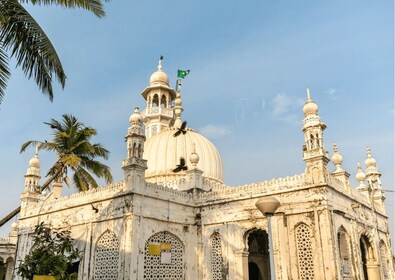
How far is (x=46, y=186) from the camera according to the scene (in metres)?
23.9

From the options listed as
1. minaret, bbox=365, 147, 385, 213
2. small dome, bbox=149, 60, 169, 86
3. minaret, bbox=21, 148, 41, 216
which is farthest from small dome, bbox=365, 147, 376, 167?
minaret, bbox=21, 148, 41, 216

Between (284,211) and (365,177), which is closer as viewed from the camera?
(284,211)

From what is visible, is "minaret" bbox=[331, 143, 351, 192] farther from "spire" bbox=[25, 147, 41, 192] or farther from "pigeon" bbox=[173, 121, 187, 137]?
"spire" bbox=[25, 147, 41, 192]

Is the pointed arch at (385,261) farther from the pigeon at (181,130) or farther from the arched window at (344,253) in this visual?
the pigeon at (181,130)

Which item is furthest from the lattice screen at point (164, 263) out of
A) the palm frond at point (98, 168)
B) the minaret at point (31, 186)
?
the minaret at point (31, 186)

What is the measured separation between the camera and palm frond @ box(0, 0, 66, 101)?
365 inches

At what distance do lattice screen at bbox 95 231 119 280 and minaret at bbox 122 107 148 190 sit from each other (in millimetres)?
2489

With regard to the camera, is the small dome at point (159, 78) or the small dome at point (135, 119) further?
the small dome at point (159, 78)

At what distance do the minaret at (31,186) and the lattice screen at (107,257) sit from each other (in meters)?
6.98

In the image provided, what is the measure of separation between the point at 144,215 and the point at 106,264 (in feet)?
8.70

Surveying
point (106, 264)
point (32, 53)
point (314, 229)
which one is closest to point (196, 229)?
point (106, 264)

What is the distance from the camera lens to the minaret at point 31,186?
21922 millimetres

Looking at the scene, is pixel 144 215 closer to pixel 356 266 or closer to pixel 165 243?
pixel 165 243

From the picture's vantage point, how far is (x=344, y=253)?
16094 mm
